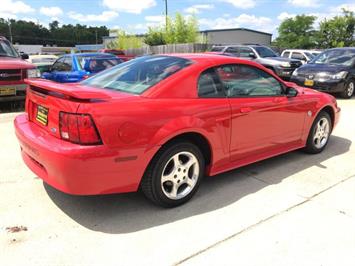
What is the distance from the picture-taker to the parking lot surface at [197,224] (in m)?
2.70

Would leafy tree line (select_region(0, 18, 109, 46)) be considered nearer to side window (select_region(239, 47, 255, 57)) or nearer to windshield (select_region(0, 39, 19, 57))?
side window (select_region(239, 47, 255, 57))

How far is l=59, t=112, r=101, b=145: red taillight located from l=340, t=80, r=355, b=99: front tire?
991 centimetres

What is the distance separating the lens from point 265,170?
14.8ft

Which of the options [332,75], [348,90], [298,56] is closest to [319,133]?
[332,75]

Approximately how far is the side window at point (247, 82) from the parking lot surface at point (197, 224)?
104 cm

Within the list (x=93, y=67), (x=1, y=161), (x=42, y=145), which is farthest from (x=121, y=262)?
(x=93, y=67)

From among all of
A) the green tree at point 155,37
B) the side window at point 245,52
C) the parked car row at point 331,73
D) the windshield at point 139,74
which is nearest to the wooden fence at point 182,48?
the green tree at point 155,37

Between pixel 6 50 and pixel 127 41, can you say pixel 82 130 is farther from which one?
pixel 127 41

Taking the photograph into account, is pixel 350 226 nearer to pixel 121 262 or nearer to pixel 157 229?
pixel 157 229

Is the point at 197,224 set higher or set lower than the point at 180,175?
lower

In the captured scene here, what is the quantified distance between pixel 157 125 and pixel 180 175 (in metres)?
0.61

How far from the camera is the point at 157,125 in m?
3.09

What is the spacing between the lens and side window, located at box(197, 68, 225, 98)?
3573mm

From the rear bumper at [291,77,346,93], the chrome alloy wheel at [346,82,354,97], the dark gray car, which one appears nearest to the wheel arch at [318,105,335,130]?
the rear bumper at [291,77,346,93]
